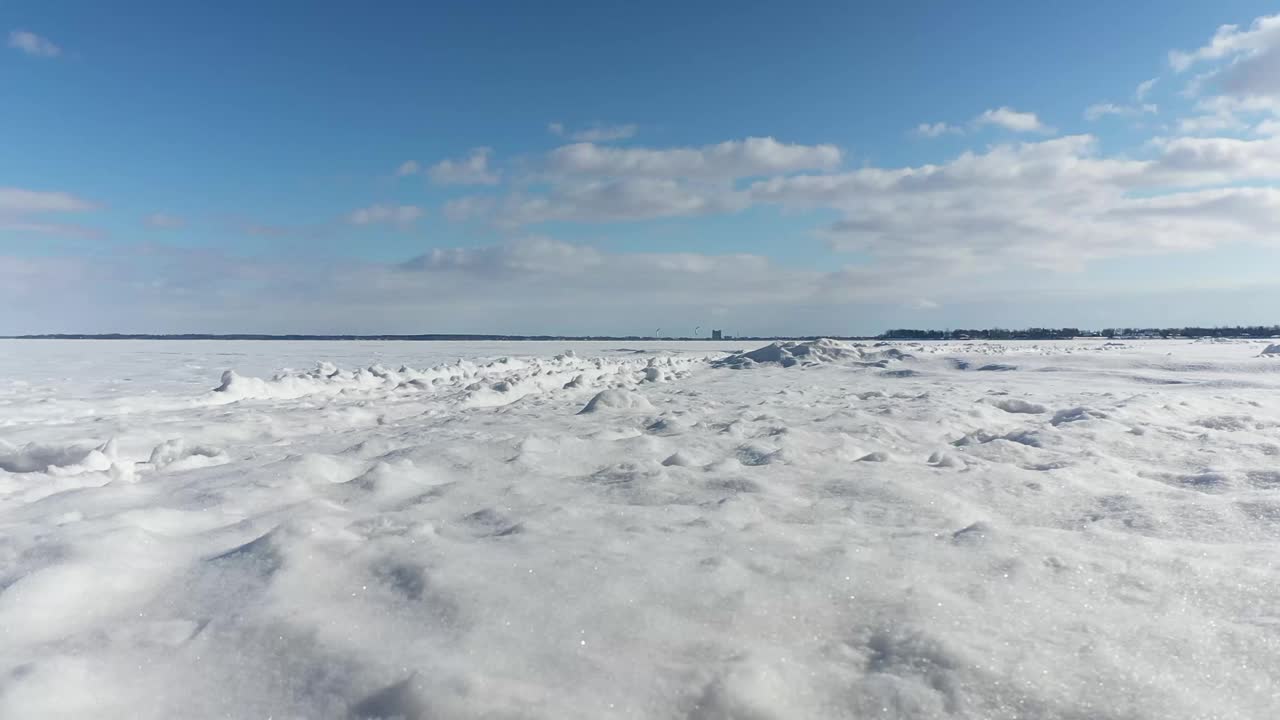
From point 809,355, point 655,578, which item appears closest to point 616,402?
point 655,578

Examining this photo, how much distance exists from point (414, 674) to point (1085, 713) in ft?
4.69

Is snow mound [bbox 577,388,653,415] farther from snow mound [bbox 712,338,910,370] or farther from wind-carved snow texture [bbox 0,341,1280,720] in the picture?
snow mound [bbox 712,338,910,370]

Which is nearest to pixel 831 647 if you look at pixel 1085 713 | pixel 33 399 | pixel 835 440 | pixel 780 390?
pixel 1085 713

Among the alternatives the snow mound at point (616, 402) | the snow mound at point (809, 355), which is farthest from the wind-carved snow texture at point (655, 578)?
the snow mound at point (809, 355)

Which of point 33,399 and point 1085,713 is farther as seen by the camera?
point 33,399

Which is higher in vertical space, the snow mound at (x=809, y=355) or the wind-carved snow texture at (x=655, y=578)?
the snow mound at (x=809, y=355)

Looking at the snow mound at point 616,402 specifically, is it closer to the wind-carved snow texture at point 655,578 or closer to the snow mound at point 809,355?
the wind-carved snow texture at point 655,578

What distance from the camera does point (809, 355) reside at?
15.9 m

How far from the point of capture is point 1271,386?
7.75 metres

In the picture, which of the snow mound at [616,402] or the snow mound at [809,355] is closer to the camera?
the snow mound at [616,402]

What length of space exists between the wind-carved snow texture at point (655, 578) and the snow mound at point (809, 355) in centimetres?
1087

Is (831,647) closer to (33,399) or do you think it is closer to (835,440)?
(835,440)

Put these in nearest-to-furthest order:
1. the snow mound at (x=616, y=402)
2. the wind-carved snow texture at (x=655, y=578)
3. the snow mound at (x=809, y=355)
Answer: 1. the wind-carved snow texture at (x=655, y=578)
2. the snow mound at (x=616, y=402)
3. the snow mound at (x=809, y=355)

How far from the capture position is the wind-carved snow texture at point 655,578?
60.3 inches
